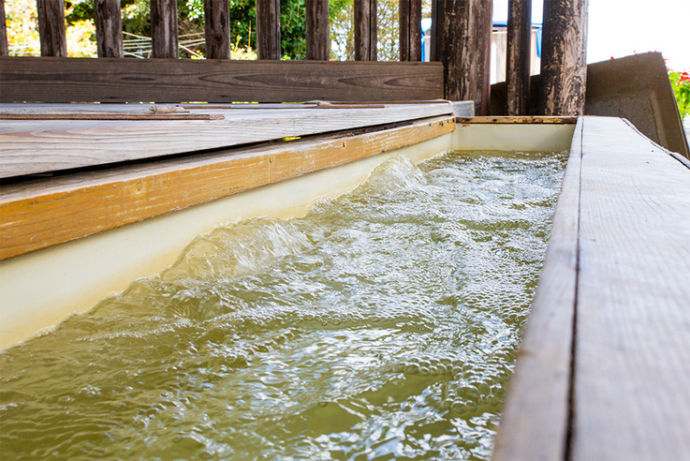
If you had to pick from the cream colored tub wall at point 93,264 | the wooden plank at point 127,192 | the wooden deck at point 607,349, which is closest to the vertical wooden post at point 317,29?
the wooden plank at point 127,192

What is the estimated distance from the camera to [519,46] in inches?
195

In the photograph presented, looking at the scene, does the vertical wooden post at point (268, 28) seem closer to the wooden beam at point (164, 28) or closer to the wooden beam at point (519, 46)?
the wooden beam at point (164, 28)

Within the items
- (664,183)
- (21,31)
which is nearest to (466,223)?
(664,183)

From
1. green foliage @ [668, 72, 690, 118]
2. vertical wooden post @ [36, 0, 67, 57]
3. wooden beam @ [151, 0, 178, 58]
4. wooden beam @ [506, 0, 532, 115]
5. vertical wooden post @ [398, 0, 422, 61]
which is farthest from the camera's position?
green foliage @ [668, 72, 690, 118]

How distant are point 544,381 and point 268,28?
13.1ft

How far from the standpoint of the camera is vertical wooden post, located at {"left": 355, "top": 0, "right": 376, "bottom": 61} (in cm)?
435

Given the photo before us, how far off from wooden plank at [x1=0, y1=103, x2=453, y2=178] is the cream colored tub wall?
0.50 ft

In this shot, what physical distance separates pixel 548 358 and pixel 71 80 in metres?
3.85

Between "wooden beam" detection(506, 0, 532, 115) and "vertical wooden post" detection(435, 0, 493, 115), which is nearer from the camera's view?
"vertical wooden post" detection(435, 0, 493, 115)

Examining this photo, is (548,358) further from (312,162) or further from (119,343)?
(312,162)

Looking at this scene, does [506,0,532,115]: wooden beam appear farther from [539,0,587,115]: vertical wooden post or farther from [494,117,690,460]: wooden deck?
[494,117,690,460]: wooden deck

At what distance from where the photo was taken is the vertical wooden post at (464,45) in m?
4.53

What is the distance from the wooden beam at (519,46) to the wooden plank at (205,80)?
0.75m

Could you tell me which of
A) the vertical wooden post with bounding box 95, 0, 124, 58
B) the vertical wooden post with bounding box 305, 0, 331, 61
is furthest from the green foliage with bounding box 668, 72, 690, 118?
the vertical wooden post with bounding box 95, 0, 124, 58
